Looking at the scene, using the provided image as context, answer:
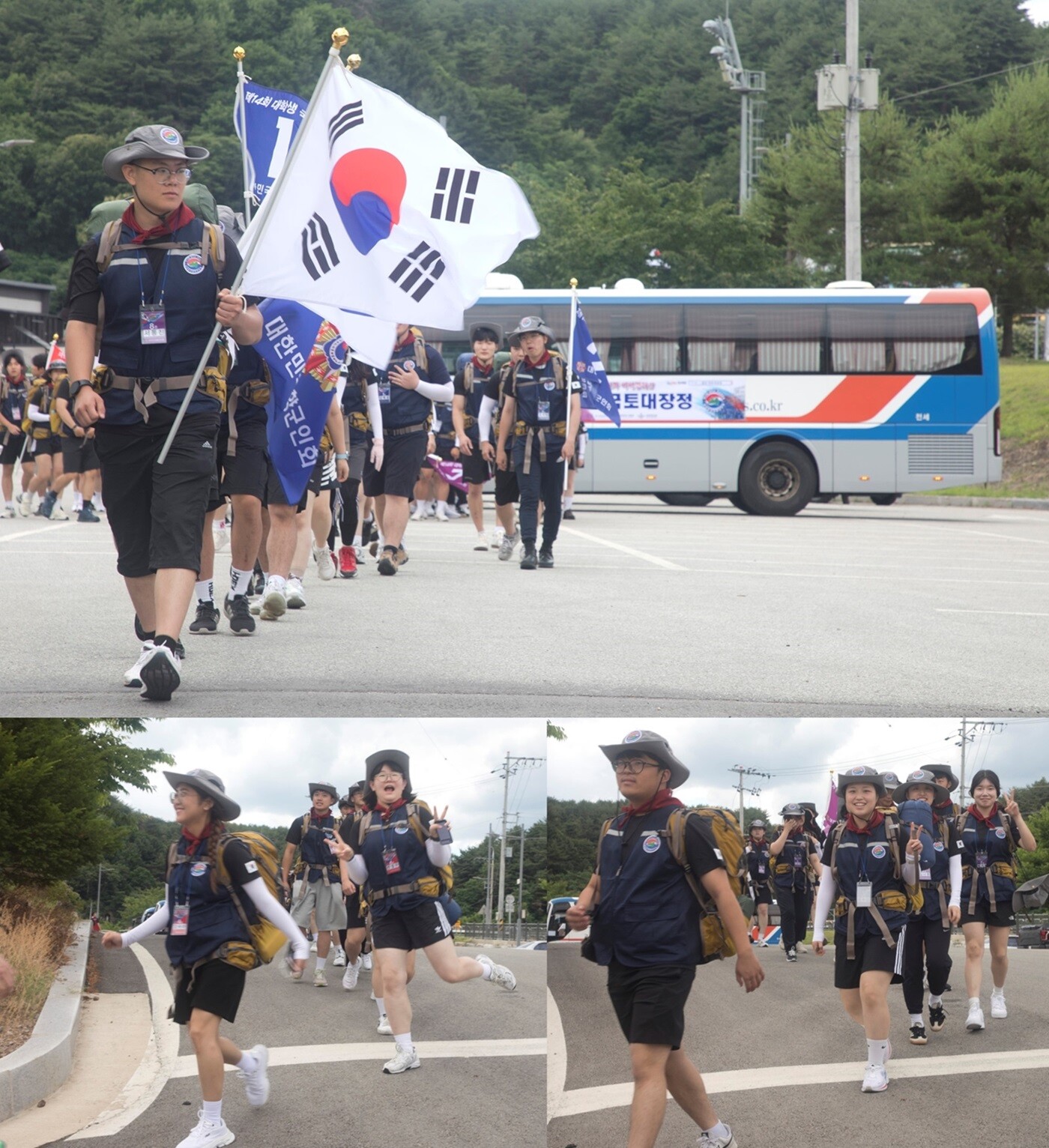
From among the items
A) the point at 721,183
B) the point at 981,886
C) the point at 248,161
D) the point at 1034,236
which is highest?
the point at 721,183

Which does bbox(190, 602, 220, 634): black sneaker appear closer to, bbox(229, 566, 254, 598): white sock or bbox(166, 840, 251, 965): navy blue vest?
bbox(229, 566, 254, 598): white sock

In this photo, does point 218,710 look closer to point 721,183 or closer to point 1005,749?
point 1005,749

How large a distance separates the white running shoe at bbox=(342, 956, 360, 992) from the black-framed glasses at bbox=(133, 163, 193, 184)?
3.36 m

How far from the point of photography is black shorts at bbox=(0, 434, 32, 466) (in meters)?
19.7

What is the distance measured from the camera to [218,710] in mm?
6707

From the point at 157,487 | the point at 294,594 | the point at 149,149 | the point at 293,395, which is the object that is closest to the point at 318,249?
the point at 293,395

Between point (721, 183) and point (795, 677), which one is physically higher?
point (721, 183)

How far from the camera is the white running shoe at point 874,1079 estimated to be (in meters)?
4.50

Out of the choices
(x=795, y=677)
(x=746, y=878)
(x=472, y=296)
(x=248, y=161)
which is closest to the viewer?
(x=746, y=878)

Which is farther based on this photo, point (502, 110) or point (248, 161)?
point (502, 110)

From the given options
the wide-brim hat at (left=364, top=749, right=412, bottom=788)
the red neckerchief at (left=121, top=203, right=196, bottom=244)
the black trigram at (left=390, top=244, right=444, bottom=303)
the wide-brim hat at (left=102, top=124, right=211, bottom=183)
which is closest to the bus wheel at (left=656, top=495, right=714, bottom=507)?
the black trigram at (left=390, top=244, right=444, bottom=303)

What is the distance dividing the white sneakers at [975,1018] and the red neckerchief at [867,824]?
26.5 inches

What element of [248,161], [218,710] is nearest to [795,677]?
[218,710]

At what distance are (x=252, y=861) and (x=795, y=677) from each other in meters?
3.87
